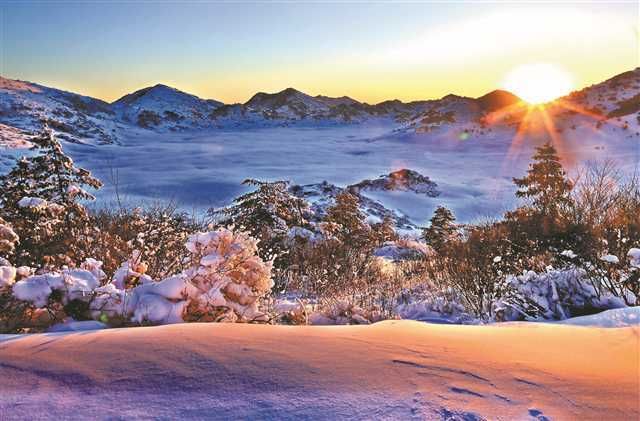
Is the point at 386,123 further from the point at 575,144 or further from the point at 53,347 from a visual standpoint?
the point at 53,347

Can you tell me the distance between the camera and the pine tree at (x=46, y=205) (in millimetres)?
5711

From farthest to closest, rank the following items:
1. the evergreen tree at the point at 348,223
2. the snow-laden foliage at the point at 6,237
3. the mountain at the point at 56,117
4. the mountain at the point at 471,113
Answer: the mountain at the point at 56,117
the mountain at the point at 471,113
the evergreen tree at the point at 348,223
the snow-laden foliage at the point at 6,237

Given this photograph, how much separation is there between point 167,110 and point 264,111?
807 inches

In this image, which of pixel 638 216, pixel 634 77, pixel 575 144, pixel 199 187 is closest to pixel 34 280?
pixel 638 216

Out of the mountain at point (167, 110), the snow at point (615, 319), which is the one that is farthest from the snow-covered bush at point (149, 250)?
the mountain at point (167, 110)

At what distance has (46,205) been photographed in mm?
5590

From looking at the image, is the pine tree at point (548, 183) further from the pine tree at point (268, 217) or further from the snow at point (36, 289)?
the snow at point (36, 289)

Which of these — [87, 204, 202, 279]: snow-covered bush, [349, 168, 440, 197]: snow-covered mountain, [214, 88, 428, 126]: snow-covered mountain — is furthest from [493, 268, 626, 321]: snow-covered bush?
[214, 88, 428, 126]: snow-covered mountain

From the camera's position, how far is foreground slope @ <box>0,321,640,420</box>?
1773 mm

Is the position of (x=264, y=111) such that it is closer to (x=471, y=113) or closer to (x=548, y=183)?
(x=471, y=113)

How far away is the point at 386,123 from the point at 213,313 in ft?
279

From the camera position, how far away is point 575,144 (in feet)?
115

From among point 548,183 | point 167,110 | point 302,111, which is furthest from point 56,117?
point 548,183

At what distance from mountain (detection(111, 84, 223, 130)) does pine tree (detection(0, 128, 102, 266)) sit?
7709cm
